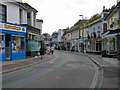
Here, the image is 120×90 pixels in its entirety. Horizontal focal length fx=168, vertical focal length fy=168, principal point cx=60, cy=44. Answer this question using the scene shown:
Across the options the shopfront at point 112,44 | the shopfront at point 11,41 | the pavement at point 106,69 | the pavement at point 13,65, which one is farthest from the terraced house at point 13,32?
the shopfront at point 112,44

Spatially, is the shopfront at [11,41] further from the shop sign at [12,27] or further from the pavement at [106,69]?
the pavement at [106,69]

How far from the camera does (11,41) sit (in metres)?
19.3

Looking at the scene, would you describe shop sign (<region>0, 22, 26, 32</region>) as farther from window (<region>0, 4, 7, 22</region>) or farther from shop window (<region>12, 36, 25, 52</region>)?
window (<region>0, 4, 7, 22</region>)

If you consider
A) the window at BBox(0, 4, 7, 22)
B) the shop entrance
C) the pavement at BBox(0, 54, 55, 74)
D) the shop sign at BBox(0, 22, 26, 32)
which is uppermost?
the window at BBox(0, 4, 7, 22)

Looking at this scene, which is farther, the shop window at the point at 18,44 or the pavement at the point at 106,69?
the shop window at the point at 18,44

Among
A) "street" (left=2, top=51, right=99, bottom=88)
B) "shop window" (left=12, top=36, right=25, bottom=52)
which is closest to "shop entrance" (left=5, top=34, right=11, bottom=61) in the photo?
"shop window" (left=12, top=36, right=25, bottom=52)

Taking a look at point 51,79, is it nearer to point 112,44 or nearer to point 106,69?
point 106,69

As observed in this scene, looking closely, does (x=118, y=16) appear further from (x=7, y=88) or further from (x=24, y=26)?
(x=7, y=88)

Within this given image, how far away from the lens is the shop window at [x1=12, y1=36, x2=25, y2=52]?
19984 millimetres

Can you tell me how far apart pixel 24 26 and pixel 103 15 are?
18564mm

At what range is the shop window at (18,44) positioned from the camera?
1998 cm

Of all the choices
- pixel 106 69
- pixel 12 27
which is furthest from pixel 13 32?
pixel 106 69

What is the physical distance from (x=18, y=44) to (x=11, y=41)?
1.77 m

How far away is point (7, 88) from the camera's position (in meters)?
7.57
